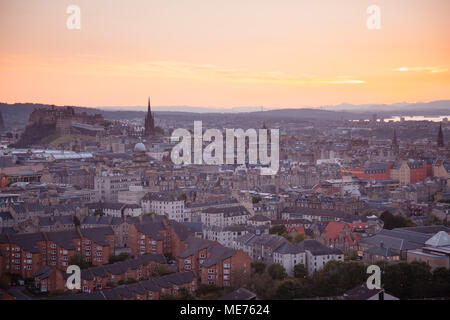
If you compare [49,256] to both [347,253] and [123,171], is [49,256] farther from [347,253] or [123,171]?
[123,171]

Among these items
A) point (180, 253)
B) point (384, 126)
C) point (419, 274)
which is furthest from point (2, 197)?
point (384, 126)

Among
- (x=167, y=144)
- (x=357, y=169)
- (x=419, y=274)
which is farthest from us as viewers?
(x=167, y=144)

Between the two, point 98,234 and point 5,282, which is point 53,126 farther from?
point 5,282

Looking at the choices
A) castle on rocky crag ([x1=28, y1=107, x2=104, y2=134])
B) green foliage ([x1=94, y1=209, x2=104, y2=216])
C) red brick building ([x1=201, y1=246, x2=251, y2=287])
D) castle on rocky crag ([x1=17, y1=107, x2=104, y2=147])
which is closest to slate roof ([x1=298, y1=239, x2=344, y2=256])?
red brick building ([x1=201, y1=246, x2=251, y2=287])

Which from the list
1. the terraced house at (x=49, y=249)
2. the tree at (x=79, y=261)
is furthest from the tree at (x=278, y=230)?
the tree at (x=79, y=261)

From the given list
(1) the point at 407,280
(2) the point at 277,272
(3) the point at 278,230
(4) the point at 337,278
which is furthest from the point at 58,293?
(3) the point at 278,230

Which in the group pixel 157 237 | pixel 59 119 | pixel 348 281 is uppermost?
pixel 59 119
